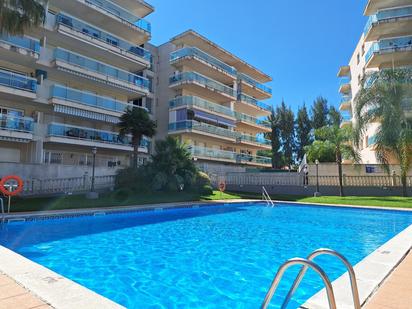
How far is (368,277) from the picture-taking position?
5.22m

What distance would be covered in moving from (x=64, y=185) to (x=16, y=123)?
18.0 ft

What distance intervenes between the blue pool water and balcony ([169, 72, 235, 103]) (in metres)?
22.2

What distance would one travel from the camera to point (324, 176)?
30188 millimetres

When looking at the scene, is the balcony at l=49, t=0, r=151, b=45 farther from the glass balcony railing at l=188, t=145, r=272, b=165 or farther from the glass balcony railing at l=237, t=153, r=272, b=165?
the glass balcony railing at l=237, t=153, r=272, b=165

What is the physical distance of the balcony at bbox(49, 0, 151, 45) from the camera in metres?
25.8

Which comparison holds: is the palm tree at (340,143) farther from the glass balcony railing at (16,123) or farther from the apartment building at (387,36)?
the glass balcony railing at (16,123)

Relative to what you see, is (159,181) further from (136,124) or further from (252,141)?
(252,141)

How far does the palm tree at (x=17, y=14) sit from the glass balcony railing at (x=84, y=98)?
6.56 meters

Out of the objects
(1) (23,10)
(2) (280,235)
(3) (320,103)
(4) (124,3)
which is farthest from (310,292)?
(3) (320,103)

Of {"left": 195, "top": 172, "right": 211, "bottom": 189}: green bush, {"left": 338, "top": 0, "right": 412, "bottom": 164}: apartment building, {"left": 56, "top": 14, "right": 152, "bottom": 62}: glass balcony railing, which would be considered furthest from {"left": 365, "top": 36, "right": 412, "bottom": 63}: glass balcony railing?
{"left": 56, "top": 14, "right": 152, "bottom": 62}: glass balcony railing

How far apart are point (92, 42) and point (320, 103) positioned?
1864 inches

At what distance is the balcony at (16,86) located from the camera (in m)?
20.7

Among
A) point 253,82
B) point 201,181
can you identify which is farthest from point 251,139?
point 201,181

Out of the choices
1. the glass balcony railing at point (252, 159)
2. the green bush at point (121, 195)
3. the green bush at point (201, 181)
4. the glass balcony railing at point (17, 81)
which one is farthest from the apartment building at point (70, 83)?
the glass balcony railing at point (252, 159)
